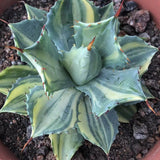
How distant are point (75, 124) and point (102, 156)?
0.31 metres

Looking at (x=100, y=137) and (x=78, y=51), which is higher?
(x=78, y=51)

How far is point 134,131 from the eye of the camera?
102cm

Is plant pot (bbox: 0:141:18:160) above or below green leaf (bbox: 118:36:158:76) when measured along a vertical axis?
below

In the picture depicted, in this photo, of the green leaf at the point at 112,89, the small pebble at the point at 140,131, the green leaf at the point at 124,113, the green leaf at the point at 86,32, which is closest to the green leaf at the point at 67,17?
the green leaf at the point at 86,32

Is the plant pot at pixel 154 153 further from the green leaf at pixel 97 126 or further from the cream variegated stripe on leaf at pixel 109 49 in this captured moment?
the cream variegated stripe on leaf at pixel 109 49

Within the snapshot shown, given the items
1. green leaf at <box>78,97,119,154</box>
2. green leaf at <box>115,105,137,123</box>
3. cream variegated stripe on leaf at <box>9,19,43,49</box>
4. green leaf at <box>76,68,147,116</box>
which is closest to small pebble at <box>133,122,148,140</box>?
green leaf at <box>115,105,137,123</box>

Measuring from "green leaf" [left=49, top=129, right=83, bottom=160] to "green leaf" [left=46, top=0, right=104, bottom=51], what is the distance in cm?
39

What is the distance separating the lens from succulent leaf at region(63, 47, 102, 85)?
2.29 feet

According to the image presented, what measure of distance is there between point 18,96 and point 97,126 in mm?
354

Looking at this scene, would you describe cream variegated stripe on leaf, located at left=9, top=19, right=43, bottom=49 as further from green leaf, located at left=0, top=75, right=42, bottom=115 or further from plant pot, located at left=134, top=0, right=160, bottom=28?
plant pot, located at left=134, top=0, right=160, bottom=28

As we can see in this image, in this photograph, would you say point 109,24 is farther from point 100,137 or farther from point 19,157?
point 19,157

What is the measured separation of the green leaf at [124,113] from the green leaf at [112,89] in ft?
0.81

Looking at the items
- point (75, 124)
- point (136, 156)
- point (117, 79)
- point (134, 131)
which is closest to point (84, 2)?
point (117, 79)

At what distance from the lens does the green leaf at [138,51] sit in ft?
2.97
